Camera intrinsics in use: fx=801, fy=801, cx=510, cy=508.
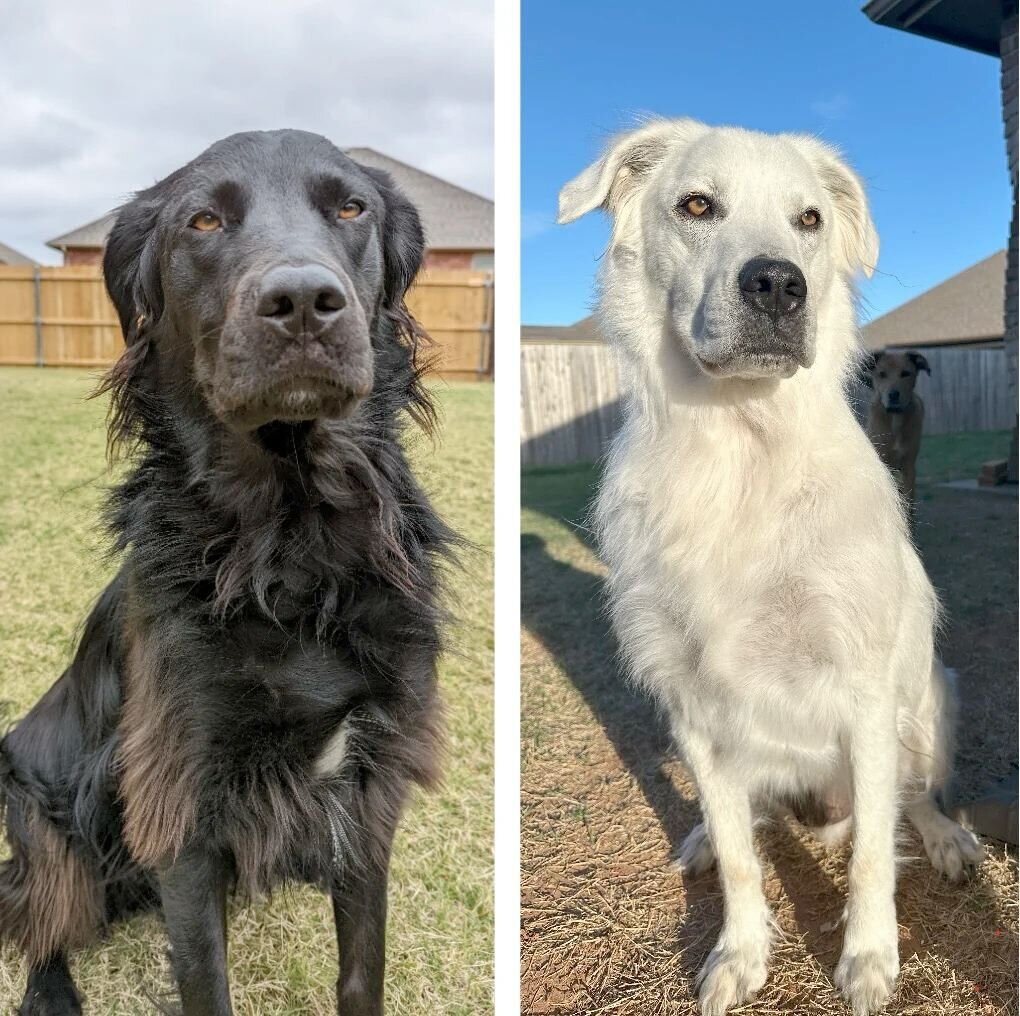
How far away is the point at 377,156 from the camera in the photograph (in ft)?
5.59

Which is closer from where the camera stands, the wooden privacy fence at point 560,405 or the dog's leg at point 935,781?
the dog's leg at point 935,781

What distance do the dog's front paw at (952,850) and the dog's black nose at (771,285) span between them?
114 cm

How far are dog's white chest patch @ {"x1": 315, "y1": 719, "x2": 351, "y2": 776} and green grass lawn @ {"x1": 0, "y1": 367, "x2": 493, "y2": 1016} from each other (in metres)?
0.30

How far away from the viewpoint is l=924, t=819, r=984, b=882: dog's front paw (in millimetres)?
1595

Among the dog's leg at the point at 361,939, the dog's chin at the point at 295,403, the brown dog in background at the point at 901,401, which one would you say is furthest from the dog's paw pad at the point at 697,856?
the brown dog in background at the point at 901,401

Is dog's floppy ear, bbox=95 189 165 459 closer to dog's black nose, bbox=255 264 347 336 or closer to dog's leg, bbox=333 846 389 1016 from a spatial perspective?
dog's black nose, bbox=255 264 347 336

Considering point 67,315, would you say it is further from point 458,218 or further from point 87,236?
point 458,218

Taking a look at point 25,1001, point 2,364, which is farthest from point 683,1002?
point 2,364

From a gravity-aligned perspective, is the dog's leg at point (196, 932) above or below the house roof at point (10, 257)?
below

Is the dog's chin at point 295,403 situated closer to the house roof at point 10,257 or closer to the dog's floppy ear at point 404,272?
the dog's floppy ear at point 404,272

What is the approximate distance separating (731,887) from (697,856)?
0.92ft

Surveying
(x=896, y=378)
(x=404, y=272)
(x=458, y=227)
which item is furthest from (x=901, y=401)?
(x=404, y=272)

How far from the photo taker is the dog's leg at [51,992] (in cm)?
135

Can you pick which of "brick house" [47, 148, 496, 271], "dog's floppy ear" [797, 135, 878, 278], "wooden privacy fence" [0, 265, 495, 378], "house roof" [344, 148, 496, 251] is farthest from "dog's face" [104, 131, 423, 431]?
"house roof" [344, 148, 496, 251]
